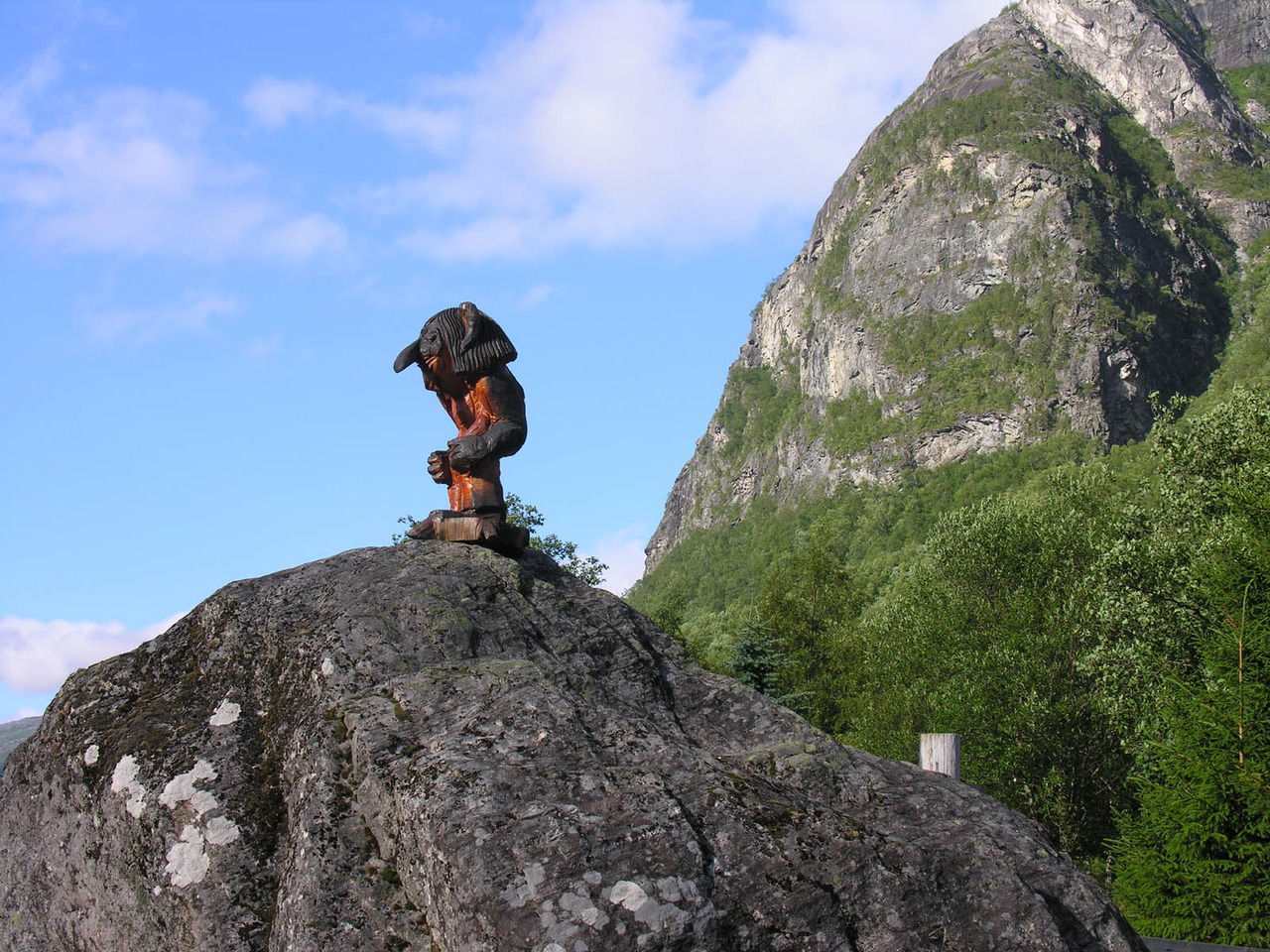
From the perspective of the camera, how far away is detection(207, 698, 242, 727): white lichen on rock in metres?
7.12

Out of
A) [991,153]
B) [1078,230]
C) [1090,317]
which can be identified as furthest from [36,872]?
[991,153]

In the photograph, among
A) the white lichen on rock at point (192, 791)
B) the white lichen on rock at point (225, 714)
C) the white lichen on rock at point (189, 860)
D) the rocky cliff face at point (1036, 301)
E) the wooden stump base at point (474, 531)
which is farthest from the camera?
the rocky cliff face at point (1036, 301)

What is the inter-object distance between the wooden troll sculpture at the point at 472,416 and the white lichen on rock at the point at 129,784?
2700mm

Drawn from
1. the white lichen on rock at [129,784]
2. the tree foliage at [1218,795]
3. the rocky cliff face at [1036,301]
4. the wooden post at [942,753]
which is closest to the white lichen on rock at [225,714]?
the white lichen on rock at [129,784]

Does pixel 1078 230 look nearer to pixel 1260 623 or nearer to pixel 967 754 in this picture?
pixel 967 754

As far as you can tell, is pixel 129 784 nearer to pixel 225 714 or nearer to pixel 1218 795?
pixel 225 714

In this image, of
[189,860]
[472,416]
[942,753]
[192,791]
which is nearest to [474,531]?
[472,416]

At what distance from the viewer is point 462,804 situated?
5672 millimetres

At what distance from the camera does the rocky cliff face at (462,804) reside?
551cm

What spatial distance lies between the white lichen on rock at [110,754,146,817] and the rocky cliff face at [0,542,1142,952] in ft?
0.05

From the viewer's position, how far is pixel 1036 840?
6609 millimetres

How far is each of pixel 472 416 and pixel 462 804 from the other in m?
4.04

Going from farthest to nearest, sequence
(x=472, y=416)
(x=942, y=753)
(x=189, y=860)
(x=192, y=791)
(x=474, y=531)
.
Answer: (x=942, y=753)
(x=472, y=416)
(x=474, y=531)
(x=192, y=791)
(x=189, y=860)

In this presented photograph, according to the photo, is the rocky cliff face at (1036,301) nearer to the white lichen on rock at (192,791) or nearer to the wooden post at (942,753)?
the wooden post at (942,753)
